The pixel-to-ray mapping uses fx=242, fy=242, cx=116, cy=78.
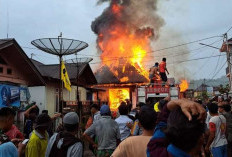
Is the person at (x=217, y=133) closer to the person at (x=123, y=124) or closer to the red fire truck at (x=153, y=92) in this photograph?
the person at (x=123, y=124)

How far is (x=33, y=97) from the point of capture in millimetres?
18297

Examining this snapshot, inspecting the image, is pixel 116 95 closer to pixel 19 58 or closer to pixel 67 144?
pixel 19 58

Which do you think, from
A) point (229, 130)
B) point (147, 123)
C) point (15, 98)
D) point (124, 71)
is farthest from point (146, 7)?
point (147, 123)

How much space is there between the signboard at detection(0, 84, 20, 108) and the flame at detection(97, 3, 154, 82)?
21.0 meters

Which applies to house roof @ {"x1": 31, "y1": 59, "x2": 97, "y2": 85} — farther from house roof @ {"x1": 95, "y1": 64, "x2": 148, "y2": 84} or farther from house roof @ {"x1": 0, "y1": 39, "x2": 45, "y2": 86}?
house roof @ {"x1": 0, "y1": 39, "x2": 45, "y2": 86}

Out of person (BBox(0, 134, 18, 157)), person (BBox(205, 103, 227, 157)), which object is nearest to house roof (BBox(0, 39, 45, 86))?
person (BBox(0, 134, 18, 157))

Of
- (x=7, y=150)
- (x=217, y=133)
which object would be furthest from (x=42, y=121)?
(x=217, y=133)

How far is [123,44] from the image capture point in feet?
119

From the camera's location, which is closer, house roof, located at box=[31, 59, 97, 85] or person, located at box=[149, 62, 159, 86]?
person, located at box=[149, 62, 159, 86]

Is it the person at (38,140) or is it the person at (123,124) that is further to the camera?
the person at (123,124)

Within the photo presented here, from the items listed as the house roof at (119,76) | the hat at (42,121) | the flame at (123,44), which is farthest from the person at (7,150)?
the flame at (123,44)

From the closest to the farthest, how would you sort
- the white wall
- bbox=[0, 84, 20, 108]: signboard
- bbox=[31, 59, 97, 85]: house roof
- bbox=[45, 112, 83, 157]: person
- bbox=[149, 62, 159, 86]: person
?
bbox=[45, 112, 83, 157]: person, bbox=[0, 84, 20, 108]: signboard, bbox=[149, 62, 159, 86]: person, the white wall, bbox=[31, 59, 97, 85]: house roof

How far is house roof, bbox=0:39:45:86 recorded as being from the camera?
39.5ft

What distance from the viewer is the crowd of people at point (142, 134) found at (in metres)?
1.58
